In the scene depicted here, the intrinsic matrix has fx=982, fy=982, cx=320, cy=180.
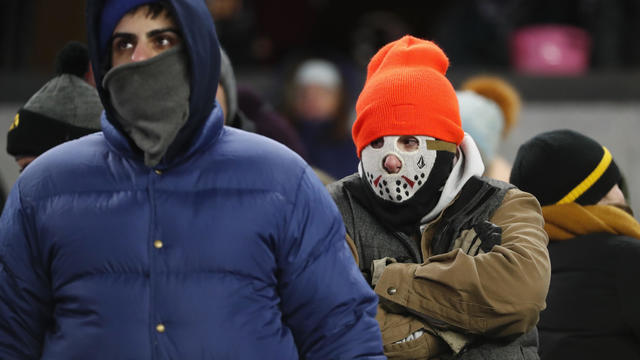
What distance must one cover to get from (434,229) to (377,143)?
0.96ft

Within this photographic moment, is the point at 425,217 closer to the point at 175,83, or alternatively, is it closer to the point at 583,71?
the point at 175,83

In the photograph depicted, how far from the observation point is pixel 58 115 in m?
3.22

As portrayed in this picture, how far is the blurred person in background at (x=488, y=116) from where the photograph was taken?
4.41 metres

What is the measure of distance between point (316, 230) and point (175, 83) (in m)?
0.43

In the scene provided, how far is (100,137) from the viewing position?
217 centimetres

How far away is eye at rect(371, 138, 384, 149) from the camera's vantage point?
9.14 ft

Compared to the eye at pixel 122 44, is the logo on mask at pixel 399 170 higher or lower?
lower

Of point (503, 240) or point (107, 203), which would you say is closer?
point (107, 203)

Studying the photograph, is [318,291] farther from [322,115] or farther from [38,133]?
[322,115]

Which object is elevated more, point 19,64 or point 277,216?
point 277,216

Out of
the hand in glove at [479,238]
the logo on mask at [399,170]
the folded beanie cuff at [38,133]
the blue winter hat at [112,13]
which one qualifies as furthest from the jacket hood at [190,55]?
the folded beanie cuff at [38,133]

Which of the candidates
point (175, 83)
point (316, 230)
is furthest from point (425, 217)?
point (175, 83)

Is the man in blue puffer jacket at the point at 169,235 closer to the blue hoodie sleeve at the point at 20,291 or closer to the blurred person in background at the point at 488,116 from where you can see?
the blue hoodie sleeve at the point at 20,291

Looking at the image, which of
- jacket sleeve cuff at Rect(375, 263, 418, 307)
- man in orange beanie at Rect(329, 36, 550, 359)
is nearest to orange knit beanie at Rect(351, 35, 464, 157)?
man in orange beanie at Rect(329, 36, 550, 359)
